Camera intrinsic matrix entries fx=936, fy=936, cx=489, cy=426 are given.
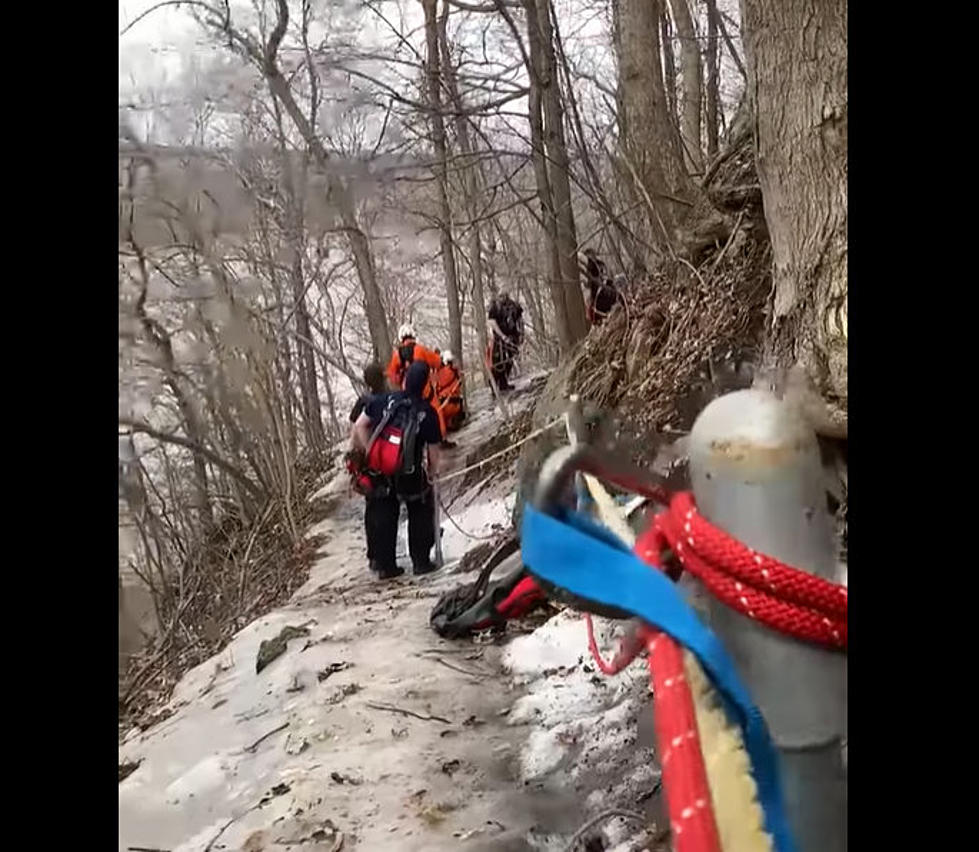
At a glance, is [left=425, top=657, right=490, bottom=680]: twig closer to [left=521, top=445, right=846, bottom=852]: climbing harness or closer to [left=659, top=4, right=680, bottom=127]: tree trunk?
[left=521, top=445, right=846, bottom=852]: climbing harness

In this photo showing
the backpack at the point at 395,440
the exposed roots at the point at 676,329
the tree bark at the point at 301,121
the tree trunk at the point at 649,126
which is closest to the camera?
the exposed roots at the point at 676,329

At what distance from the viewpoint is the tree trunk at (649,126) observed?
6.73 ft

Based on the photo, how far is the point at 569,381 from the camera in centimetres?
214

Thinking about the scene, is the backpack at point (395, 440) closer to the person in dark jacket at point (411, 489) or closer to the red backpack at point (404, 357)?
the person in dark jacket at point (411, 489)

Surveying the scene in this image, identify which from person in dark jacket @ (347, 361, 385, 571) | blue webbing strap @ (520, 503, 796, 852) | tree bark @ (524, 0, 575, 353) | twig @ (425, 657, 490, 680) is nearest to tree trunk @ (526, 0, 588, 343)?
tree bark @ (524, 0, 575, 353)

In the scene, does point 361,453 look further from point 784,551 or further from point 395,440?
point 784,551

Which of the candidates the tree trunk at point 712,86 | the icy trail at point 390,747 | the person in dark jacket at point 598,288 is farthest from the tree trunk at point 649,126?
the icy trail at point 390,747

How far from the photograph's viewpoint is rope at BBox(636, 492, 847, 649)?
1.03ft

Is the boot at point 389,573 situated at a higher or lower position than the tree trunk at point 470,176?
lower

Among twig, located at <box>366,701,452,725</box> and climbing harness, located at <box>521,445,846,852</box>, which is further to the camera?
twig, located at <box>366,701,452,725</box>

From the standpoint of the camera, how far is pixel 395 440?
5.92 ft

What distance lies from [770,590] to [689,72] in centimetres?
321
